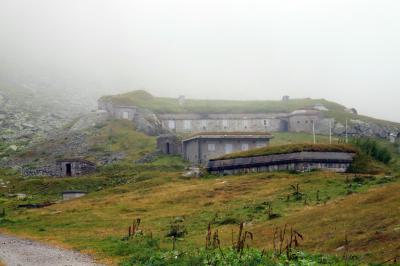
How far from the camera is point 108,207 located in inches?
2223

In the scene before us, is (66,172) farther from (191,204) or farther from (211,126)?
(211,126)

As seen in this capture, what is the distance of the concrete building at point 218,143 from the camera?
93250mm

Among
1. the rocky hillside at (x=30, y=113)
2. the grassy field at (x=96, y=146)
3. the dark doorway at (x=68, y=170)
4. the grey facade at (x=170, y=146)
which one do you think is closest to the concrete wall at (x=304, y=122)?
the grassy field at (x=96, y=146)

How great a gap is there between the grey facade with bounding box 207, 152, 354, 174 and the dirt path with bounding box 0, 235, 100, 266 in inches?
1536

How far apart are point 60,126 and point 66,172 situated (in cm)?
5135

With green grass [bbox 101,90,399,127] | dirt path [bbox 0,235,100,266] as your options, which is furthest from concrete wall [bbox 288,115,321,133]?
dirt path [bbox 0,235,100,266]

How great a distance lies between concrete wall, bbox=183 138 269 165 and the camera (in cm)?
9325

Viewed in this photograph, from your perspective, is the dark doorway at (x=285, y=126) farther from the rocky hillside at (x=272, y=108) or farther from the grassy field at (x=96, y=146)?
the grassy field at (x=96, y=146)

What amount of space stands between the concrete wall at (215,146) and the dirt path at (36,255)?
184ft

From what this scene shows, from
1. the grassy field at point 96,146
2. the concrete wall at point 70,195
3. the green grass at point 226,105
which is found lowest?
the concrete wall at point 70,195

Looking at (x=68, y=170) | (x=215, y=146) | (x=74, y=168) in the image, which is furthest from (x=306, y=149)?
(x=68, y=170)

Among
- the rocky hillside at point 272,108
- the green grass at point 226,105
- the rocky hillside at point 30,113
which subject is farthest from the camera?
the green grass at point 226,105

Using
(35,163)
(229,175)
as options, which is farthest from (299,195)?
(35,163)

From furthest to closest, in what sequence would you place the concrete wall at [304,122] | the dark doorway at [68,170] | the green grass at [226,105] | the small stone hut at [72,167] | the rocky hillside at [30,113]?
the green grass at [226,105]
the concrete wall at [304,122]
the rocky hillside at [30,113]
the dark doorway at [68,170]
the small stone hut at [72,167]
